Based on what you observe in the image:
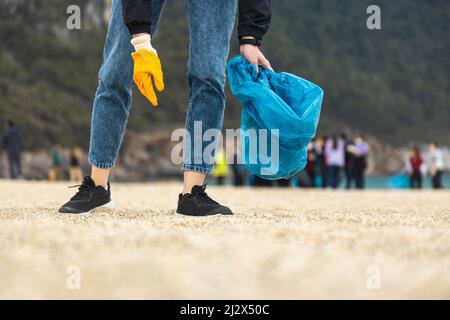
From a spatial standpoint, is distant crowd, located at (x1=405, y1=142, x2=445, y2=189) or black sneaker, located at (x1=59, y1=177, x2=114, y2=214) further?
distant crowd, located at (x1=405, y1=142, x2=445, y2=189)

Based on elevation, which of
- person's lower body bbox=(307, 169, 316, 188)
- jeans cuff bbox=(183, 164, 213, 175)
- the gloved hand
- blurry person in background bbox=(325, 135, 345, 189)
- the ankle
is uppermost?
the gloved hand

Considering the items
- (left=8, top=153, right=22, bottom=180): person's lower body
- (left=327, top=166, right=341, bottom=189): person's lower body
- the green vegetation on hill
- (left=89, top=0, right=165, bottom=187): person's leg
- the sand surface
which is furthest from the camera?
the green vegetation on hill

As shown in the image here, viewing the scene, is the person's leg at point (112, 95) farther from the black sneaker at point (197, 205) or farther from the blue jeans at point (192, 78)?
the black sneaker at point (197, 205)

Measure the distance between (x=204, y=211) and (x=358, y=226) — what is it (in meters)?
0.73

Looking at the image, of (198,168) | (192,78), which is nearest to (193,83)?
(192,78)

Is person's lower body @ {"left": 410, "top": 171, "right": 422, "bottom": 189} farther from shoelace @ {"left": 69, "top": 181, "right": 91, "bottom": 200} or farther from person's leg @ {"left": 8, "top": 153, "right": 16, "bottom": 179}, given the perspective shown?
shoelace @ {"left": 69, "top": 181, "right": 91, "bottom": 200}

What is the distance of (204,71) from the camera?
123 inches

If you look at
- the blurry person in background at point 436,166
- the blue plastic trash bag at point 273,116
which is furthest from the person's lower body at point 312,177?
the blue plastic trash bag at point 273,116

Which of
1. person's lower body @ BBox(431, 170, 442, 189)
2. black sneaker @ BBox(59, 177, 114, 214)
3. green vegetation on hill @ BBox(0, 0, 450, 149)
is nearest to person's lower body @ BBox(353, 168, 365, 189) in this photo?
person's lower body @ BBox(431, 170, 442, 189)

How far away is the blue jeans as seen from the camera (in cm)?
313

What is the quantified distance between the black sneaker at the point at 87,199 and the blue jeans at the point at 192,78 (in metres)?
0.12

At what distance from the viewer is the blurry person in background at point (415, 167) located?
1533 cm

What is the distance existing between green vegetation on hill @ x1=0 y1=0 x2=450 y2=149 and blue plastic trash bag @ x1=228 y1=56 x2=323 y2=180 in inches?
1544

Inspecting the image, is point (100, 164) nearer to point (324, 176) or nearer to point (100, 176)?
point (100, 176)
